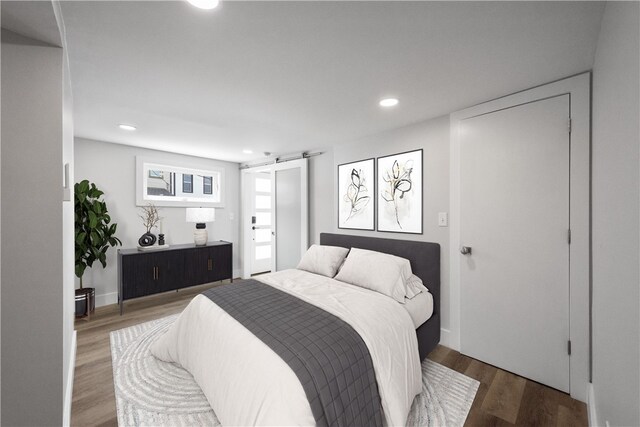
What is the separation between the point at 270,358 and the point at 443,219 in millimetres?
2009

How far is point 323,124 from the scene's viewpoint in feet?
9.16

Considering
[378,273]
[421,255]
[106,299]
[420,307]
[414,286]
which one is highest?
[421,255]

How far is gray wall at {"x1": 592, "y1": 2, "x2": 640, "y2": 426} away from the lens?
0.88 meters

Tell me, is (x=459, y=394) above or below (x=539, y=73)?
below

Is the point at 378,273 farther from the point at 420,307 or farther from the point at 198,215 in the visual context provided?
the point at 198,215

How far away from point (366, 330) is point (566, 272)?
5.03 feet

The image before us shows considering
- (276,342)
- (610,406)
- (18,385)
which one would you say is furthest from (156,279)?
(610,406)

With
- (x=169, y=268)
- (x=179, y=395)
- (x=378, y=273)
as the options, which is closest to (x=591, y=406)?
(x=378, y=273)

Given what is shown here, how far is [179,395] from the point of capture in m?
1.85

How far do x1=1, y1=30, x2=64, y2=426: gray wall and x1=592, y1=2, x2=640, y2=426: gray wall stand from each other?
2.28m

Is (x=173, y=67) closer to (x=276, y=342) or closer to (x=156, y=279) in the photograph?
(x=276, y=342)

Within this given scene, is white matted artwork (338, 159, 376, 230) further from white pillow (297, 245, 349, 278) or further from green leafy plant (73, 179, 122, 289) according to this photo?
green leafy plant (73, 179, 122, 289)

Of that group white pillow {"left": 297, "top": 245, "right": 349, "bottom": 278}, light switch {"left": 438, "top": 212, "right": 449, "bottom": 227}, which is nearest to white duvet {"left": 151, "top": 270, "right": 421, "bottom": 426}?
white pillow {"left": 297, "top": 245, "right": 349, "bottom": 278}

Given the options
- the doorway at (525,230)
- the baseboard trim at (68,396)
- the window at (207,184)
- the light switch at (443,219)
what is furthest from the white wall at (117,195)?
the doorway at (525,230)
